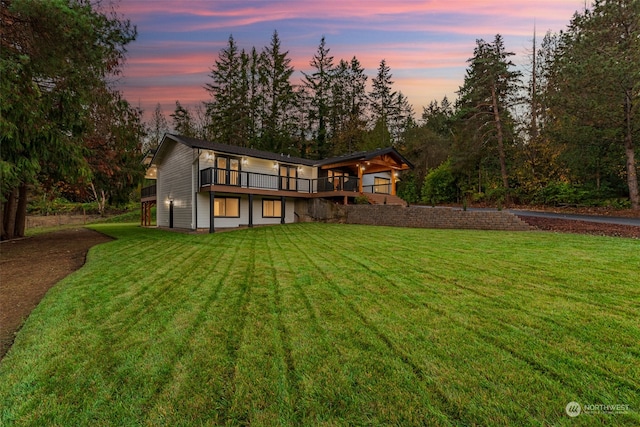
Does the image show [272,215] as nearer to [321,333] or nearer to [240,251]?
[240,251]

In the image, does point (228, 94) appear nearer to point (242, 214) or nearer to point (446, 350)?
point (242, 214)

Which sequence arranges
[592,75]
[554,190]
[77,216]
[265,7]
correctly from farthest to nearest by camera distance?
[77,216]
[554,190]
[592,75]
[265,7]

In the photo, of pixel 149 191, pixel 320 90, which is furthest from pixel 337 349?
pixel 320 90

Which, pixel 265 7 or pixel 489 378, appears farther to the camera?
pixel 265 7

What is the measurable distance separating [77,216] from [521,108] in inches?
1704

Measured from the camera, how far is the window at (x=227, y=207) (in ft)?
53.1

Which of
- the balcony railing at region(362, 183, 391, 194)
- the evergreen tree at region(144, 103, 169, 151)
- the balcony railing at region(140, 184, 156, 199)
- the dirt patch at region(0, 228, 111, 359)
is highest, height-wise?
the evergreen tree at region(144, 103, 169, 151)

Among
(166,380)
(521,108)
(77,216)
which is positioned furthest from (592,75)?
(77,216)

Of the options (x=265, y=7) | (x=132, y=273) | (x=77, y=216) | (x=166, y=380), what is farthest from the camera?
(x=77, y=216)

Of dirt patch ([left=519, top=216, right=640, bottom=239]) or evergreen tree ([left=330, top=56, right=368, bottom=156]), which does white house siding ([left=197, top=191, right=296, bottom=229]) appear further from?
evergreen tree ([left=330, top=56, right=368, bottom=156])

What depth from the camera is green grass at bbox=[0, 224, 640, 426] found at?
189 cm

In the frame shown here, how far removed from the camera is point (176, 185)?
17578 millimetres

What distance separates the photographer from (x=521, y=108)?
22.7 metres

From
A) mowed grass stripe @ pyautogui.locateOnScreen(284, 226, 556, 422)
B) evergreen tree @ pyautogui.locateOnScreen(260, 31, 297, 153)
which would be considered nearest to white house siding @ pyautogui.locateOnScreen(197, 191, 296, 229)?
mowed grass stripe @ pyautogui.locateOnScreen(284, 226, 556, 422)
